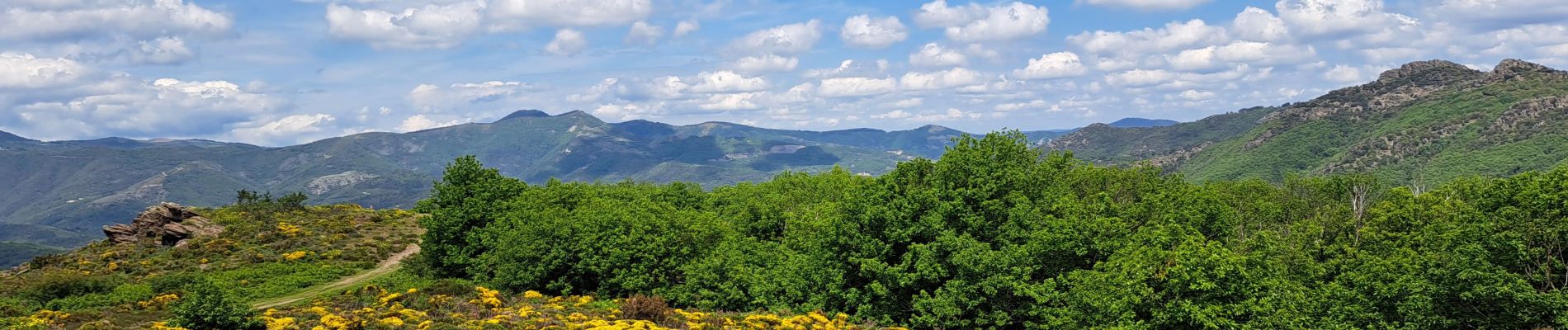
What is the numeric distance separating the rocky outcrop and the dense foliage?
43.3 meters

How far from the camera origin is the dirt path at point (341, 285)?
184ft

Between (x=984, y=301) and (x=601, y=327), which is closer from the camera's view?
(x=601, y=327)

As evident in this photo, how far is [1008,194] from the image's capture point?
156 feet

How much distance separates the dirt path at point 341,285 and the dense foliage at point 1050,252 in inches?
289

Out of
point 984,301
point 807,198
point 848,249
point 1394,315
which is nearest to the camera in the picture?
point 1394,315

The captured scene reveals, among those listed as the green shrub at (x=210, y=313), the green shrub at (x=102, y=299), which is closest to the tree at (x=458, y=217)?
the green shrub at (x=102, y=299)

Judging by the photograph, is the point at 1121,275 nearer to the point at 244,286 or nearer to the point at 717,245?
the point at 717,245

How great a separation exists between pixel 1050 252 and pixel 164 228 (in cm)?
9700

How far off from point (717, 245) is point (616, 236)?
6.98 metres

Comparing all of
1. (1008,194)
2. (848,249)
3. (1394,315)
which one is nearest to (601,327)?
(848,249)

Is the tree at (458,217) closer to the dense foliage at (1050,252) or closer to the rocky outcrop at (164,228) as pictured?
the dense foliage at (1050,252)

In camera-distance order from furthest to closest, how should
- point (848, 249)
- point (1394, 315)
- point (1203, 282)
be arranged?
point (848, 249), point (1394, 315), point (1203, 282)

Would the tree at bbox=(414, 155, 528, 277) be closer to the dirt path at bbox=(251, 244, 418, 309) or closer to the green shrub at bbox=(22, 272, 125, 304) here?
the dirt path at bbox=(251, 244, 418, 309)

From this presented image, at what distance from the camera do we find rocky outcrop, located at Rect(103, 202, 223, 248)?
92312 mm
